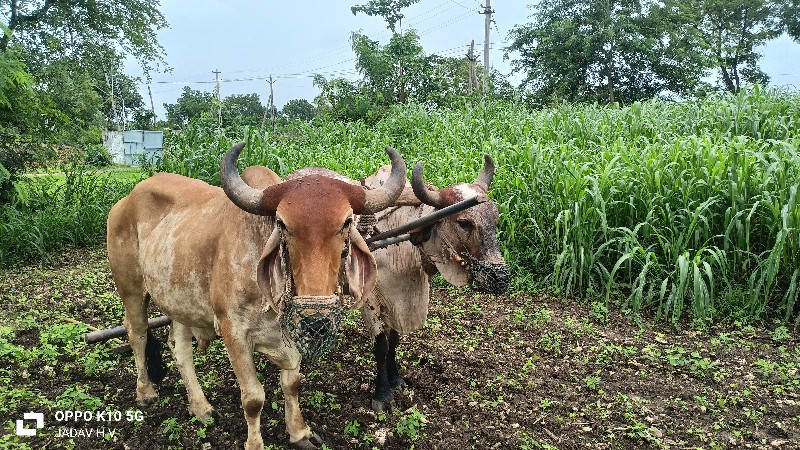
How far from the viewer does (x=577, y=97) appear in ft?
66.6

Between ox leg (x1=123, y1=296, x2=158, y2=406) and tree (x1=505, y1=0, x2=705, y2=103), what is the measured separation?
1679cm

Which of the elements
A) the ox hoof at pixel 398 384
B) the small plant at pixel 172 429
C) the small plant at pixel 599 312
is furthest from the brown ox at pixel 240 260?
the small plant at pixel 599 312

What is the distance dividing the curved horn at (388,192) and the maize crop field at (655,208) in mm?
3578

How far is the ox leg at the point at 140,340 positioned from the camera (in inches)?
158

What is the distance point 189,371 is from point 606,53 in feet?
61.6

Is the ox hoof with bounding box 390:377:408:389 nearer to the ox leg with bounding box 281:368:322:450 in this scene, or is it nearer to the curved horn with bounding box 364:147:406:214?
the ox leg with bounding box 281:368:322:450

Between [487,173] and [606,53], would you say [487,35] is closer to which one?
[606,53]

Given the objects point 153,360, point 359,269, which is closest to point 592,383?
point 359,269

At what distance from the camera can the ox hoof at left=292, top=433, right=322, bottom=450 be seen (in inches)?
→ 138

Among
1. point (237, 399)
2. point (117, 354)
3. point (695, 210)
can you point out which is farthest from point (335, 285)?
point (695, 210)

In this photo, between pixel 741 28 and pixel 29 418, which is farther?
pixel 741 28

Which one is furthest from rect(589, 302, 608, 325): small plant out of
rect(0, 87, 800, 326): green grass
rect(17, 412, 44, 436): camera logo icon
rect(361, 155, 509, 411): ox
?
rect(17, 412, 44, 436): camera logo icon

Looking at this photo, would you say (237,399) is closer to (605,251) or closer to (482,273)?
(482,273)

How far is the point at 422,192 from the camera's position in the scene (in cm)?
359
